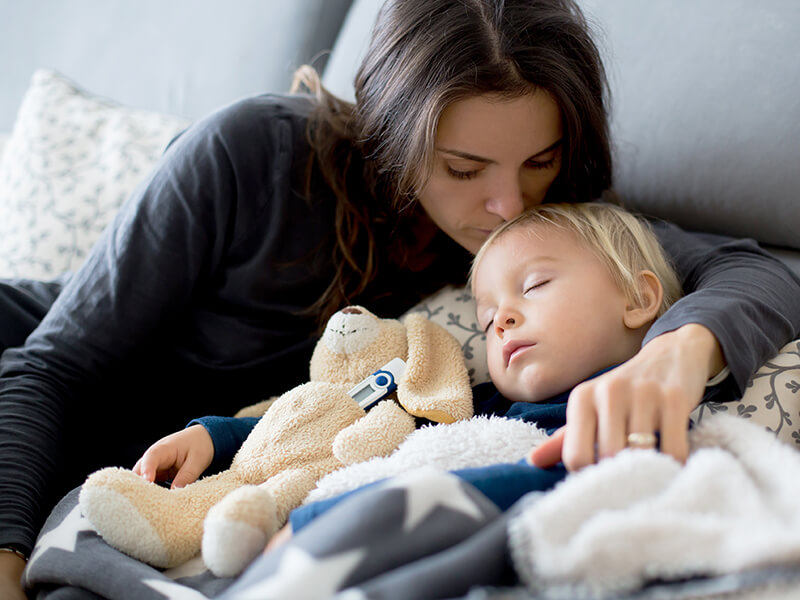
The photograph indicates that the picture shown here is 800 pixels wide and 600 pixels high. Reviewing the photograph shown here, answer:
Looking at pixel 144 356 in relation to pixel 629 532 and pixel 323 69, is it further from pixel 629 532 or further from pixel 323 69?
pixel 323 69

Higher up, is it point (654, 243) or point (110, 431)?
point (654, 243)

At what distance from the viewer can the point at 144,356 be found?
3.60 ft

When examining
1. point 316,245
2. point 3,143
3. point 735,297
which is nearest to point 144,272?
point 316,245

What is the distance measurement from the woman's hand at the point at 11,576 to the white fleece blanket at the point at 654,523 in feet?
1.89

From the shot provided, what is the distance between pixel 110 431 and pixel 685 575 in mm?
933

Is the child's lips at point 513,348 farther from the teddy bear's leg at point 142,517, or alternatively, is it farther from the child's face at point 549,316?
the teddy bear's leg at point 142,517

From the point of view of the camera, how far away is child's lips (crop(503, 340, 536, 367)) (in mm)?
883

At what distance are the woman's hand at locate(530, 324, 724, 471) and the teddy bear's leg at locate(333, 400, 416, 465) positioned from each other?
8.2 inches

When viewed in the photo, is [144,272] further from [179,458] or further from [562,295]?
[562,295]

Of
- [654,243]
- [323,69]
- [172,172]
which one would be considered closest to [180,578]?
[172,172]

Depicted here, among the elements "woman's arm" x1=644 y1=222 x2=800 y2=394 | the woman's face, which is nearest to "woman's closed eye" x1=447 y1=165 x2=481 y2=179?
the woman's face

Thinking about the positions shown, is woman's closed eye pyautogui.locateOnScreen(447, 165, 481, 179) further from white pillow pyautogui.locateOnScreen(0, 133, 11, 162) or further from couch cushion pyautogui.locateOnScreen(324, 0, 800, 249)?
white pillow pyautogui.locateOnScreen(0, 133, 11, 162)

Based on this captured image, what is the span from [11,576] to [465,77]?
82 cm

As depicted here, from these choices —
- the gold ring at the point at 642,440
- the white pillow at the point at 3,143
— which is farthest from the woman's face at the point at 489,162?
the white pillow at the point at 3,143
